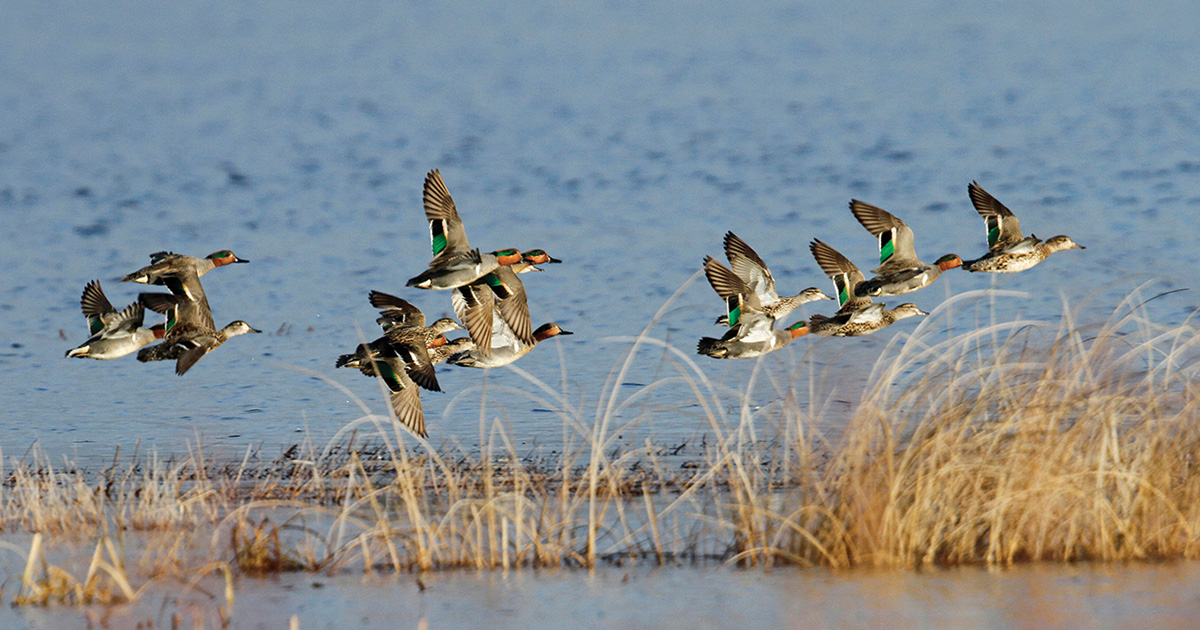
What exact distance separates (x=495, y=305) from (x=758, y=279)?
6.81 ft

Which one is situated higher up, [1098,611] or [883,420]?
[883,420]

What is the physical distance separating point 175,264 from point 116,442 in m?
3.06

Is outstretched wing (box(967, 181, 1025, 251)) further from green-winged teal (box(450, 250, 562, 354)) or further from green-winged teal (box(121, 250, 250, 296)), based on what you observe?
green-winged teal (box(121, 250, 250, 296))

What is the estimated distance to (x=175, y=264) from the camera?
10859 mm

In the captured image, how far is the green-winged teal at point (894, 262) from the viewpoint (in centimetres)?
1049

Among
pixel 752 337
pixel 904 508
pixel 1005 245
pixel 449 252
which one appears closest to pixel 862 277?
pixel 752 337

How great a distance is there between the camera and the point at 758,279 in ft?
38.9

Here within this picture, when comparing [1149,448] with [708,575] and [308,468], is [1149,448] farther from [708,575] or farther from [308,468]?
[308,468]

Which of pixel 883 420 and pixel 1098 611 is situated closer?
pixel 1098 611

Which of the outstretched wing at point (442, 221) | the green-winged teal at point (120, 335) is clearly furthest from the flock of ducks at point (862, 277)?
the green-winged teal at point (120, 335)

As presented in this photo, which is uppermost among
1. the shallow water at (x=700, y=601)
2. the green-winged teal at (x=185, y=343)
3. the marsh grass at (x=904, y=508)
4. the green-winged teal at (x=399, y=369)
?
the green-winged teal at (x=185, y=343)

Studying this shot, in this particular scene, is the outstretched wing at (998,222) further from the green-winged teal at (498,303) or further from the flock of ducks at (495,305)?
the green-winged teal at (498,303)

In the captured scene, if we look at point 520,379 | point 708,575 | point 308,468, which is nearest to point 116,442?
point 308,468

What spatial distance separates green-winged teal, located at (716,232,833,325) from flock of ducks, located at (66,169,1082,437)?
0.05ft
